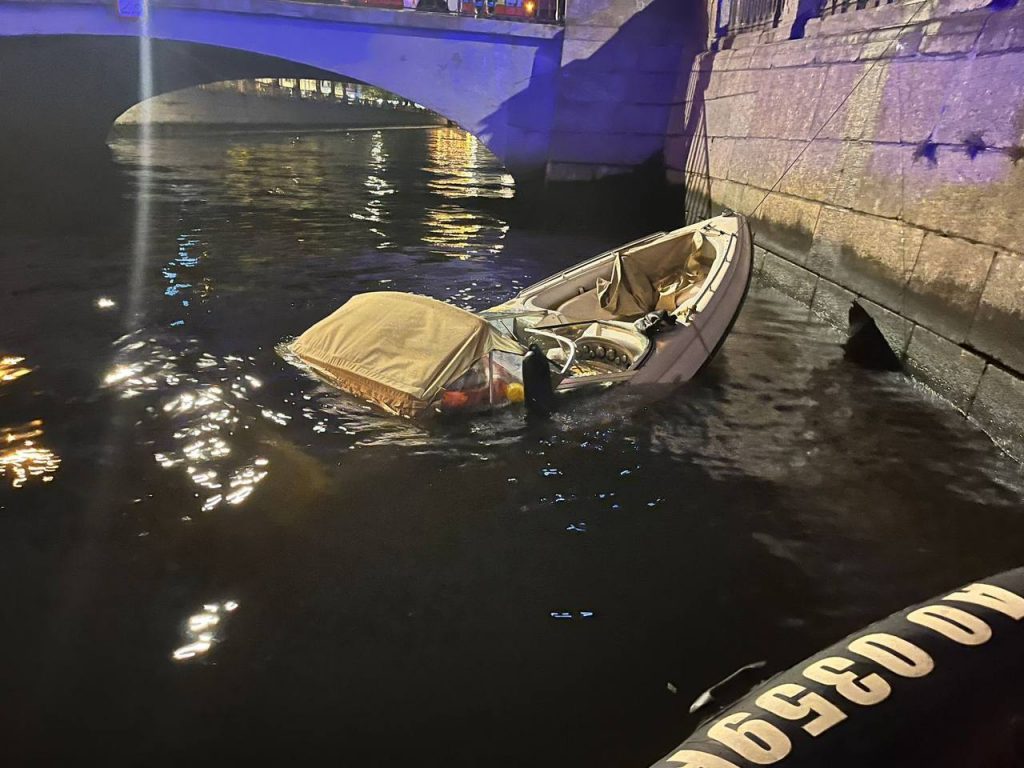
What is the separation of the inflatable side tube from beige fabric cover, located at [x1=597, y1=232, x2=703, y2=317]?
5.75 metres

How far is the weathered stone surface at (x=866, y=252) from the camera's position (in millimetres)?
7527

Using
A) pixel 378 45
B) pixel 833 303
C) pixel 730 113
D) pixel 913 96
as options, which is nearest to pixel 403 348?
pixel 833 303

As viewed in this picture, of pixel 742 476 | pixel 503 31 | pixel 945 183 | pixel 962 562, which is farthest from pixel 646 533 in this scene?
pixel 503 31

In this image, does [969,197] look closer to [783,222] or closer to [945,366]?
[945,366]

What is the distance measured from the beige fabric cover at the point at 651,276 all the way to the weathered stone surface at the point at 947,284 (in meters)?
2.28

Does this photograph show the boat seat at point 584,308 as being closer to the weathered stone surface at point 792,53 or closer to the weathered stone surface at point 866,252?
the weathered stone surface at point 866,252

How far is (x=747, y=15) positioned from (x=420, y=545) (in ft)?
44.2

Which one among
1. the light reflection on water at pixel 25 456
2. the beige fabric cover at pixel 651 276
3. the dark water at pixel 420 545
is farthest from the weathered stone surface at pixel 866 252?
the light reflection on water at pixel 25 456

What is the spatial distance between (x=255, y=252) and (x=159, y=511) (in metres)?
8.45

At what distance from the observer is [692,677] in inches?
137

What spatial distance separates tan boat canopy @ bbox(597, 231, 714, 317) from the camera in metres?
8.14

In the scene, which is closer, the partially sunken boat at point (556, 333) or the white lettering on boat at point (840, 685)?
the white lettering on boat at point (840, 685)

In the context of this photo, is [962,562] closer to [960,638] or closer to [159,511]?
[960,638]

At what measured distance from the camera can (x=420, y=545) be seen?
4453mm
